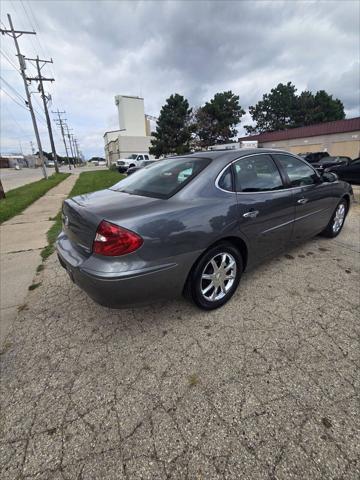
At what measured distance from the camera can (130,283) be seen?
1868 millimetres

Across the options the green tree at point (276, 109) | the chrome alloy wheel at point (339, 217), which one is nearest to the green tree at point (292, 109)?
the green tree at point (276, 109)

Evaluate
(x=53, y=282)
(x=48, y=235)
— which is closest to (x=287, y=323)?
(x=53, y=282)

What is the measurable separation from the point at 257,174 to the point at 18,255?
3.95m

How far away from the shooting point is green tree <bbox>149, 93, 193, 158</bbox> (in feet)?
107

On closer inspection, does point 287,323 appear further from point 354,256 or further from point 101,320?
point 354,256

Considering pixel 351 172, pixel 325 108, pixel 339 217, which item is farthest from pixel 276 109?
pixel 339 217

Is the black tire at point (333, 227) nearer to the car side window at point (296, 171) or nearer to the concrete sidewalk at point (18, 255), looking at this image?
the car side window at point (296, 171)

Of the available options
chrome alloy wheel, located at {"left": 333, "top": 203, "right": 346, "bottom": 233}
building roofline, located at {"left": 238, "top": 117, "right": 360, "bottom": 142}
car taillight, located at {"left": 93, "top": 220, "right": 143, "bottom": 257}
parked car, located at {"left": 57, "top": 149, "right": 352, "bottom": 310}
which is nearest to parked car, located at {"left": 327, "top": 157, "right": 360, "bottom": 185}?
chrome alloy wheel, located at {"left": 333, "top": 203, "right": 346, "bottom": 233}

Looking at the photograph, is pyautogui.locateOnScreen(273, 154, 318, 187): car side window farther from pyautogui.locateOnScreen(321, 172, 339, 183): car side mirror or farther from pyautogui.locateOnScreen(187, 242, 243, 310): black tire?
pyautogui.locateOnScreen(187, 242, 243, 310): black tire

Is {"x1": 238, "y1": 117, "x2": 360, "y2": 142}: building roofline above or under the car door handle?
above

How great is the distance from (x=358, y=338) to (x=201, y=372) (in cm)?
137

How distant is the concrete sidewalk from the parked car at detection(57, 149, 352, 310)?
3.15 ft

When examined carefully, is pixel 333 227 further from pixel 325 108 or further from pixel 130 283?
pixel 325 108

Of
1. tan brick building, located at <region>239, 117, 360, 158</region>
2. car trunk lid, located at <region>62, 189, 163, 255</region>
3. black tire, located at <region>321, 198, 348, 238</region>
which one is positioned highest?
tan brick building, located at <region>239, 117, 360, 158</region>
